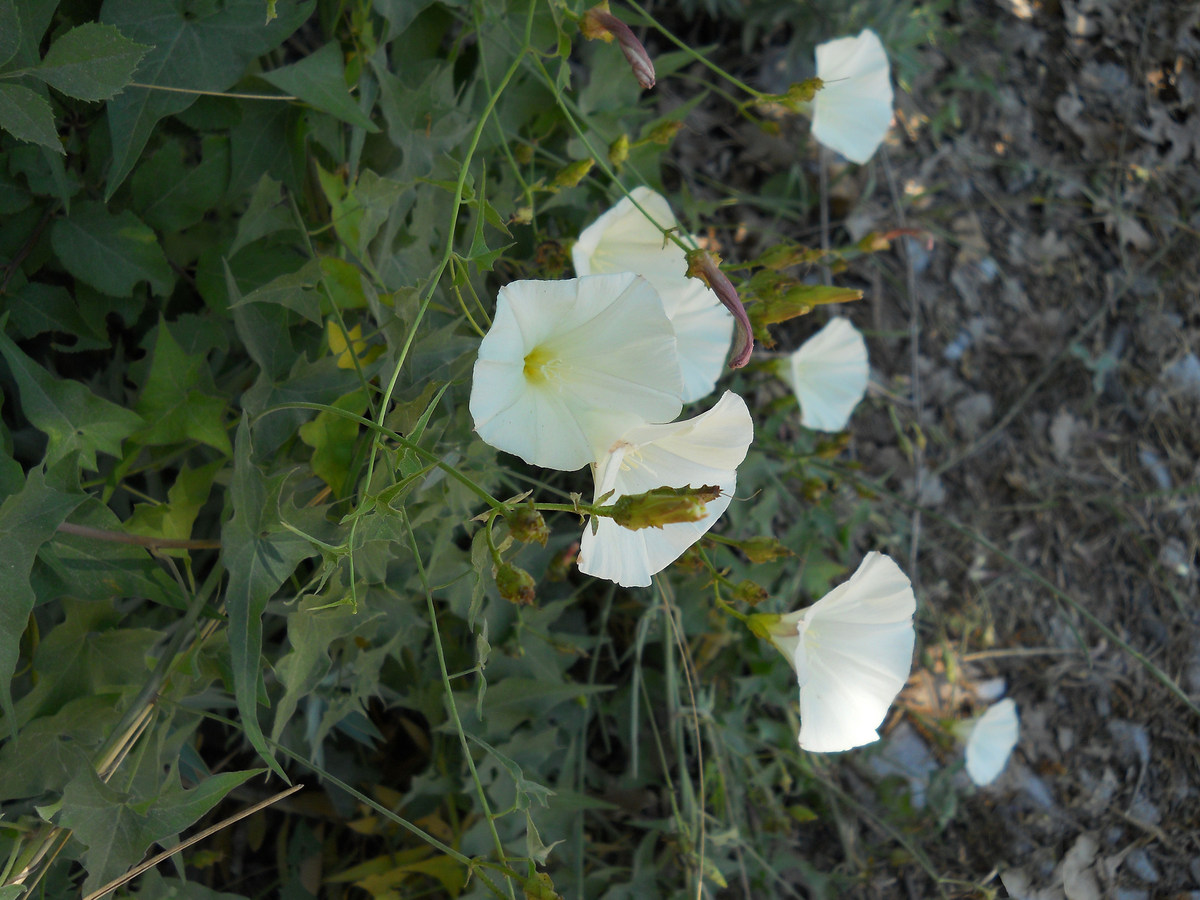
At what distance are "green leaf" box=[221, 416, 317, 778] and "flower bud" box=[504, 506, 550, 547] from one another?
0.19 metres

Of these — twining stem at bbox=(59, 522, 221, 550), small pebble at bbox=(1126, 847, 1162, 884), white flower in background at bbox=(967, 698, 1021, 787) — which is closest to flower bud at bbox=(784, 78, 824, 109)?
twining stem at bbox=(59, 522, 221, 550)

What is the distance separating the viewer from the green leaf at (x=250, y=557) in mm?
708

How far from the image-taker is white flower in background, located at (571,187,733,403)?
100 cm

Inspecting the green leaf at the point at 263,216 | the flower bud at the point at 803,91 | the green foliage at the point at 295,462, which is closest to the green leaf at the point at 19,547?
the green foliage at the point at 295,462

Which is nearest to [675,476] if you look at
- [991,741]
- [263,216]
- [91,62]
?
[263,216]

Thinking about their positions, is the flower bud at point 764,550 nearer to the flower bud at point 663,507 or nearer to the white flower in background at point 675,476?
the white flower in background at point 675,476

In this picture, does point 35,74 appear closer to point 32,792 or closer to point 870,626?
point 32,792

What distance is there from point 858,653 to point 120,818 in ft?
2.67

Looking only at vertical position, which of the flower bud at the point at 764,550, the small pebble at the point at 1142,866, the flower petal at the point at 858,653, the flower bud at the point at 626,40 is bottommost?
the small pebble at the point at 1142,866

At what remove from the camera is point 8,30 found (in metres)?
0.76

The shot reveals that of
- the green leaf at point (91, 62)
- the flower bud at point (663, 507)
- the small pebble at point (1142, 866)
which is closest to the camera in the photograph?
the flower bud at point (663, 507)

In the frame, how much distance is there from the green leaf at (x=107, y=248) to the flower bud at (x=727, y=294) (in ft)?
2.09

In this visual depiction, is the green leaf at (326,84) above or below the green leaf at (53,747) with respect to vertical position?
above

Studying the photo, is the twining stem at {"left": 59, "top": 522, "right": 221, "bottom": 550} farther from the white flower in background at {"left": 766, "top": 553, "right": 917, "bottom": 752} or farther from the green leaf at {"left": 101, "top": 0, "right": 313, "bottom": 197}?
the white flower in background at {"left": 766, "top": 553, "right": 917, "bottom": 752}
